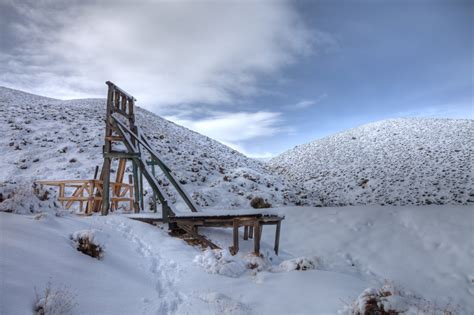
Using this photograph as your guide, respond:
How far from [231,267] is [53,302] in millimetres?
3717

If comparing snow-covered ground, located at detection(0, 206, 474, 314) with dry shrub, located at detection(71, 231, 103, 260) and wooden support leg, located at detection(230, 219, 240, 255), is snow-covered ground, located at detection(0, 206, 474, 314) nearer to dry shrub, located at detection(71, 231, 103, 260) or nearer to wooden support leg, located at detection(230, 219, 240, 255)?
dry shrub, located at detection(71, 231, 103, 260)

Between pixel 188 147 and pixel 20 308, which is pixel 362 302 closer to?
pixel 20 308

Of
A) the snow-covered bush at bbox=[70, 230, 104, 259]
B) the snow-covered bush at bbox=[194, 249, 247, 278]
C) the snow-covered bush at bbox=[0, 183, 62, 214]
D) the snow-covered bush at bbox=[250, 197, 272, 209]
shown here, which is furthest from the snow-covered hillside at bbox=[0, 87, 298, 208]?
the snow-covered bush at bbox=[70, 230, 104, 259]

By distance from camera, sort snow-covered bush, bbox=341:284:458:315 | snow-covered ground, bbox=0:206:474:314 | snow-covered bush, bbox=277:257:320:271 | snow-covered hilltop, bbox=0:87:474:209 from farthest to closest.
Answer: snow-covered hilltop, bbox=0:87:474:209, snow-covered bush, bbox=277:257:320:271, snow-covered ground, bbox=0:206:474:314, snow-covered bush, bbox=341:284:458:315

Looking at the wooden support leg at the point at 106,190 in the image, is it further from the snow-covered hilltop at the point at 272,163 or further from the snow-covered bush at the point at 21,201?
the snow-covered hilltop at the point at 272,163

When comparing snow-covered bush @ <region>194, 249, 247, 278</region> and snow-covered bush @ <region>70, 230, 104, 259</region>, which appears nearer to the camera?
snow-covered bush @ <region>70, 230, 104, 259</region>

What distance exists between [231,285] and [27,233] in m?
3.84

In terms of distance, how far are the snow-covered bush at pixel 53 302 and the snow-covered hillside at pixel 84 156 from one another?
1495 cm

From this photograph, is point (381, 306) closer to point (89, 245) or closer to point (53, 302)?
point (53, 302)

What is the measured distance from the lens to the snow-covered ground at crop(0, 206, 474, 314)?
4.33 meters

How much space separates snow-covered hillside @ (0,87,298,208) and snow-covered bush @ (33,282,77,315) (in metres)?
14.9

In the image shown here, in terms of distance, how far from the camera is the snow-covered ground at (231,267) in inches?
170

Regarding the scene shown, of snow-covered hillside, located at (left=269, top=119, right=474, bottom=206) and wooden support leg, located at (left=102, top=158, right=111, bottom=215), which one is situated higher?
snow-covered hillside, located at (left=269, top=119, right=474, bottom=206)

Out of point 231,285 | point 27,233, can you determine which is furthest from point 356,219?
point 27,233
